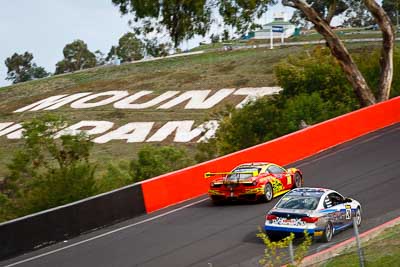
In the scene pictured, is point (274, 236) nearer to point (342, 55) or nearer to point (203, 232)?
point (203, 232)

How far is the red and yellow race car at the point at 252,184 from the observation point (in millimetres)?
22031

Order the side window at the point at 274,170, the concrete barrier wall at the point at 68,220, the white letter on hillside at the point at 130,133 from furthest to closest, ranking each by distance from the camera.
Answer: the white letter on hillside at the point at 130,133, the side window at the point at 274,170, the concrete barrier wall at the point at 68,220

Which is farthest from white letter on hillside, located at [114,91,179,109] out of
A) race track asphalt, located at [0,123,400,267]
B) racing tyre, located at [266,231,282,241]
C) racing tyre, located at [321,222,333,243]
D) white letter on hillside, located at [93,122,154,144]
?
racing tyre, located at [321,222,333,243]

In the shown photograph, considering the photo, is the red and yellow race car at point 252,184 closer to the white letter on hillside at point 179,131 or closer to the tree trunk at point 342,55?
the tree trunk at point 342,55

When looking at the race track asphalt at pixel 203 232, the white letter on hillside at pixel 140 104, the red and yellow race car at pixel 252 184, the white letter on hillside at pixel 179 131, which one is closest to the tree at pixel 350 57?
the race track asphalt at pixel 203 232

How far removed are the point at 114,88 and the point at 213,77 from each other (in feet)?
38.7

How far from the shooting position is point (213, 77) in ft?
254

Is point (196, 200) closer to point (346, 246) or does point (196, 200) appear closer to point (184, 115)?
point (346, 246)

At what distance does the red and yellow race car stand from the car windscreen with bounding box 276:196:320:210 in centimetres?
472

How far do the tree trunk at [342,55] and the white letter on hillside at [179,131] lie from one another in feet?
55.9

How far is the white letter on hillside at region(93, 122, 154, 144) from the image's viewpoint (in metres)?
59.1

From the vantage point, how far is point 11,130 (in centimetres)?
6862

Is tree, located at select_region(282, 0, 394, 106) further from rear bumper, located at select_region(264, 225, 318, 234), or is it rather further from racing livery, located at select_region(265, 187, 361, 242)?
rear bumper, located at select_region(264, 225, 318, 234)

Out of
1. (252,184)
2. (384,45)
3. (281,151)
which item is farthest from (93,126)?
(252,184)
